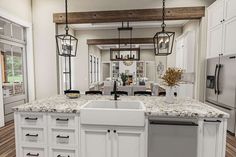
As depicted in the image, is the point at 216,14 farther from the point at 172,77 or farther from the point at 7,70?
the point at 7,70

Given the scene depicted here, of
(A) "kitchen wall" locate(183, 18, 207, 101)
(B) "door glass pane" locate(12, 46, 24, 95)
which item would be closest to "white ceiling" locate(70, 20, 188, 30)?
(A) "kitchen wall" locate(183, 18, 207, 101)

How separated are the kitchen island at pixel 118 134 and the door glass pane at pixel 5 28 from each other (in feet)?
9.25

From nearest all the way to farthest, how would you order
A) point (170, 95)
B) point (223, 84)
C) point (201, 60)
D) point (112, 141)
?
point (112, 141)
point (170, 95)
point (223, 84)
point (201, 60)

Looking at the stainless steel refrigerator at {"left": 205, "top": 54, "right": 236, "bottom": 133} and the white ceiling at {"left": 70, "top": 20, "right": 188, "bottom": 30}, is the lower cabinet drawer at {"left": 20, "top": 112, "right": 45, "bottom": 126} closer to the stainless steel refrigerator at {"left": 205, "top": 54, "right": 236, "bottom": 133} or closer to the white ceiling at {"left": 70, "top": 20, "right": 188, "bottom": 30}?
the stainless steel refrigerator at {"left": 205, "top": 54, "right": 236, "bottom": 133}

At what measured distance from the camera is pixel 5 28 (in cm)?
393

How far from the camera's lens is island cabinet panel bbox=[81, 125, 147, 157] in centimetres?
188

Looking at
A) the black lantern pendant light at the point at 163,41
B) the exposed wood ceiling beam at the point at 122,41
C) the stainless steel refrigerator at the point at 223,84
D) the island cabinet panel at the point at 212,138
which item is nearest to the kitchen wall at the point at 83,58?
the exposed wood ceiling beam at the point at 122,41

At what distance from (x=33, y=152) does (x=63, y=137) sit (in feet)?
1.61

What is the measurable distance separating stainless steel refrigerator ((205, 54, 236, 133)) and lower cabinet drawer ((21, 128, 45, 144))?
3.47 meters

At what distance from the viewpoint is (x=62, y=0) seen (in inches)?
170

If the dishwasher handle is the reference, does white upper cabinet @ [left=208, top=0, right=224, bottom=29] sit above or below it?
above

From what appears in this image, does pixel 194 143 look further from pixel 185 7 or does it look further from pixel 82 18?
pixel 82 18

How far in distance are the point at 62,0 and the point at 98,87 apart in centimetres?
604

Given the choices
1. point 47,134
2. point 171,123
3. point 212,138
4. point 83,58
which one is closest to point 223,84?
point 212,138
